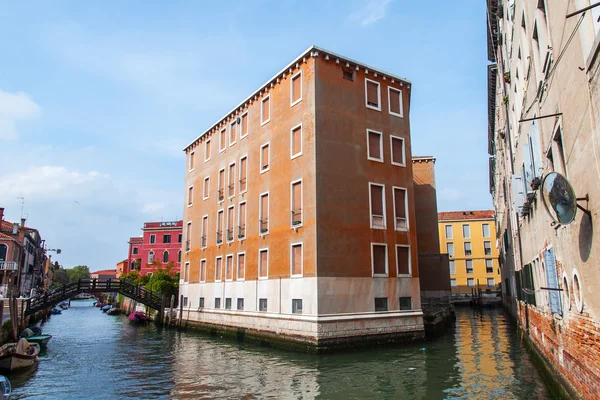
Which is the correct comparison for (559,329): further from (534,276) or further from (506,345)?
(506,345)

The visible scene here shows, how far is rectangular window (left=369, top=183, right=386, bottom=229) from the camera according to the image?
2028cm

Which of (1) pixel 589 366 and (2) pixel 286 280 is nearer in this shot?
(1) pixel 589 366

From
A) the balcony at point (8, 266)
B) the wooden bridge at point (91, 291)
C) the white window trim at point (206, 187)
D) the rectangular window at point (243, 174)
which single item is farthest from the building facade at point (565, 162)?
the balcony at point (8, 266)

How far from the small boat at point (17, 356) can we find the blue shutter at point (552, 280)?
16.4 m

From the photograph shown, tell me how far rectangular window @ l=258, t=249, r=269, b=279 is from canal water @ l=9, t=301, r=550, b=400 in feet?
11.5

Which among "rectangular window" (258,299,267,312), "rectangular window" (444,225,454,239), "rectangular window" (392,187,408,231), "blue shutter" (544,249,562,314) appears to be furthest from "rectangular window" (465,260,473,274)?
"blue shutter" (544,249,562,314)

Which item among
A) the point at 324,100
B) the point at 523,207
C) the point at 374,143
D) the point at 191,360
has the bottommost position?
the point at 191,360

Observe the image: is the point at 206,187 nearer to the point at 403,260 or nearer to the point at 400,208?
the point at 400,208

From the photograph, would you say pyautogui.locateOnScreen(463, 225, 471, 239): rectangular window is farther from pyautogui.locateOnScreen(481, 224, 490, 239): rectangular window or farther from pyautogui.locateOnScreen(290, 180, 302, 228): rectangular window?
pyautogui.locateOnScreen(290, 180, 302, 228): rectangular window

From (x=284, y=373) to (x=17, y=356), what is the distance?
30.2 feet

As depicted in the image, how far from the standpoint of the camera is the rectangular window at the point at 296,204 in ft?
65.1

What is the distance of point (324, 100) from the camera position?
20062 millimetres

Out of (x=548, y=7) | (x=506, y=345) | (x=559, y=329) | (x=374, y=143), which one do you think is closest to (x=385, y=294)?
(x=506, y=345)

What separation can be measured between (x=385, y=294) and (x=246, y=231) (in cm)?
859
